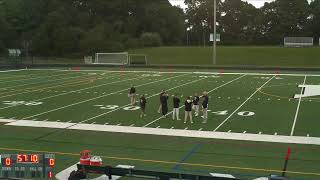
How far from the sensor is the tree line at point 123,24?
3457 inches

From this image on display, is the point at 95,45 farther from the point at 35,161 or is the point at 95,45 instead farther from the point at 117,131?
the point at 35,161

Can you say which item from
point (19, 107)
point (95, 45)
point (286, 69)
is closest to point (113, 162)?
point (19, 107)

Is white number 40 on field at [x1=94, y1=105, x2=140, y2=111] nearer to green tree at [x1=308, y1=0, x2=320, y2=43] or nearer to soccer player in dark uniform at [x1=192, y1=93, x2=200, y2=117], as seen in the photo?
soccer player in dark uniform at [x1=192, y1=93, x2=200, y2=117]

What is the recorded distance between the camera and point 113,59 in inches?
2672

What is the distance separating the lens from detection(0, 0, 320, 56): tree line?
8781 cm

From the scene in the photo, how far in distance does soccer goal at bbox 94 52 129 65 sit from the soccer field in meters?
28.1

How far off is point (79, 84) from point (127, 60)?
28.2 meters

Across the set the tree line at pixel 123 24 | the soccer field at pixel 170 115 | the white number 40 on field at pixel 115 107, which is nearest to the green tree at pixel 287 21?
the tree line at pixel 123 24

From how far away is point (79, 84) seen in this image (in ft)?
128

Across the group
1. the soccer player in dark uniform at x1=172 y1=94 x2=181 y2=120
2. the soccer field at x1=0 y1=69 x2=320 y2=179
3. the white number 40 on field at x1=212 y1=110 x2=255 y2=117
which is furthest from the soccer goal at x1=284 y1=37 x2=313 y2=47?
the soccer player in dark uniform at x1=172 y1=94 x2=181 y2=120

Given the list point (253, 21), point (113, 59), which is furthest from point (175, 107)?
point (253, 21)
